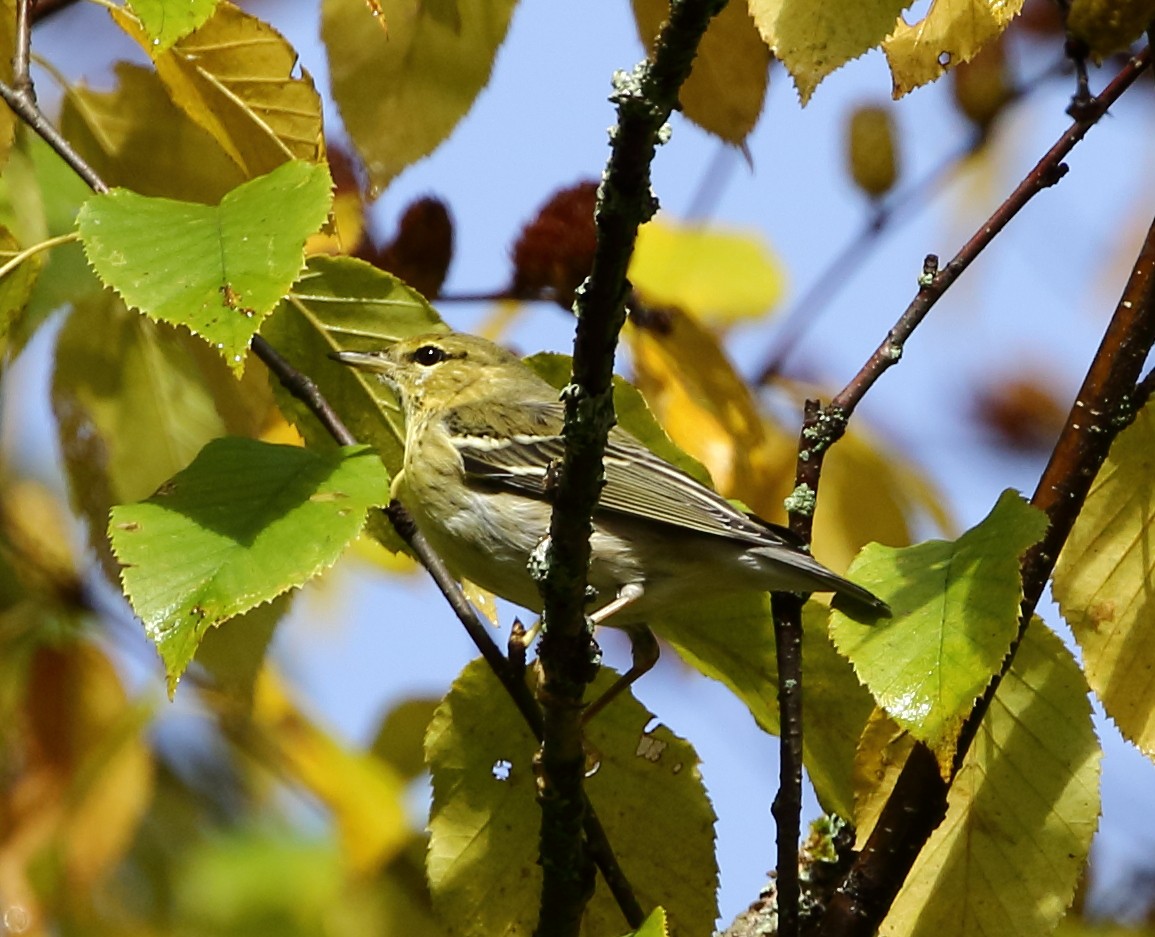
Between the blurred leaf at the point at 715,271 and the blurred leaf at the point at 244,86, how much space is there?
1.60 meters

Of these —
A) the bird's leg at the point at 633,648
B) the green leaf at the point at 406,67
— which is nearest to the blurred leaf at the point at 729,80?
the green leaf at the point at 406,67

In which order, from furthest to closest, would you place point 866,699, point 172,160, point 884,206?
point 884,206 < point 172,160 < point 866,699

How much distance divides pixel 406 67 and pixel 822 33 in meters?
0.73

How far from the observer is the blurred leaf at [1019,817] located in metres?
2.07

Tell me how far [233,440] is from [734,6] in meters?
1.00

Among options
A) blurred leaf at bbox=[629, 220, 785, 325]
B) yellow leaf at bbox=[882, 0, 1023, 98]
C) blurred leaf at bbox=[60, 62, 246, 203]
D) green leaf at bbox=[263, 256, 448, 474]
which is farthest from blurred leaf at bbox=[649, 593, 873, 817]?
blurred leaf at bbox=[629, 220, 785, 325]

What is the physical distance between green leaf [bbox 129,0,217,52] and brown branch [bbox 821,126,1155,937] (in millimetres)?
1303

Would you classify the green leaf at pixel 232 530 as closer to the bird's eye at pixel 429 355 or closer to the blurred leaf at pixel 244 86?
the blurred leaf at pixel 244 86

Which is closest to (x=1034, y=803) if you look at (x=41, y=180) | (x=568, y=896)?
(x=568, y=896)

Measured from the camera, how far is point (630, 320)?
309cm

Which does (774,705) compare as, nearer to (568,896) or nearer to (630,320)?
(568,896)

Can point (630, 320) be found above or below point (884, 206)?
below

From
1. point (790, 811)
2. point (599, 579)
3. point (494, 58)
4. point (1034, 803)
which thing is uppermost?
point (494, 58)

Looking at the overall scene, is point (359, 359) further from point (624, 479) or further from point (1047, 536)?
point (1047, 536)
